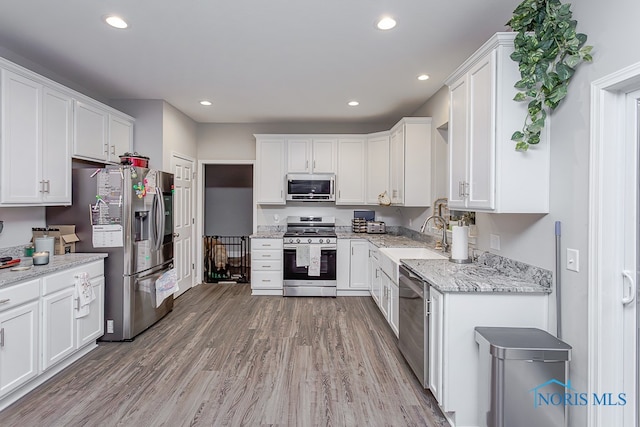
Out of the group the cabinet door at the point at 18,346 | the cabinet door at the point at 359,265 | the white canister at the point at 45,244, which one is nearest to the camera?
the cabinet door at the point at 18,346

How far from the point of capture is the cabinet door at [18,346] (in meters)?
2.10

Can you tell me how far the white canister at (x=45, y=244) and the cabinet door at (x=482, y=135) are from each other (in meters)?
3.36

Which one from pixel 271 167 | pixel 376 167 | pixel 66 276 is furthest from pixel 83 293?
pixel 376 167

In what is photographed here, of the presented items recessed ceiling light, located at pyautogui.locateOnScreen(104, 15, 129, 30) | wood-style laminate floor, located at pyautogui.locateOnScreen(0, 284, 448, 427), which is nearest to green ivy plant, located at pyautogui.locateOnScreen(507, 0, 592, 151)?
wood-style laminate floor, located at pyautogui.locateOnScreen(0, 284, 448, 427)

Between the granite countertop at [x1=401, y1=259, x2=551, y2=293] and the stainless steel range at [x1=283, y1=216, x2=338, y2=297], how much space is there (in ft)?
7.30

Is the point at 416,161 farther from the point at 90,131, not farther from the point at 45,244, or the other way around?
the point at 45,244

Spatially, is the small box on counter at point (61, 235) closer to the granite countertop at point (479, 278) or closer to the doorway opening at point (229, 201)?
the granite countertop at point (479, 278)

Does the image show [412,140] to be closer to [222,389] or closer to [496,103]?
[496,103]

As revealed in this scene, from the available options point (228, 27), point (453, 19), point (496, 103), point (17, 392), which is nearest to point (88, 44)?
point (228, 27)

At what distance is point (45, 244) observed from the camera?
279 centimetres

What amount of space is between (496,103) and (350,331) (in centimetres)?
255

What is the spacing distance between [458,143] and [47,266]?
3226 millimetres

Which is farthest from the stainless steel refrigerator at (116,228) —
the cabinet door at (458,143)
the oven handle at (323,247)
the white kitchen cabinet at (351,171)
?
the cabinet door at (458,143)

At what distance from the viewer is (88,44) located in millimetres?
2750
